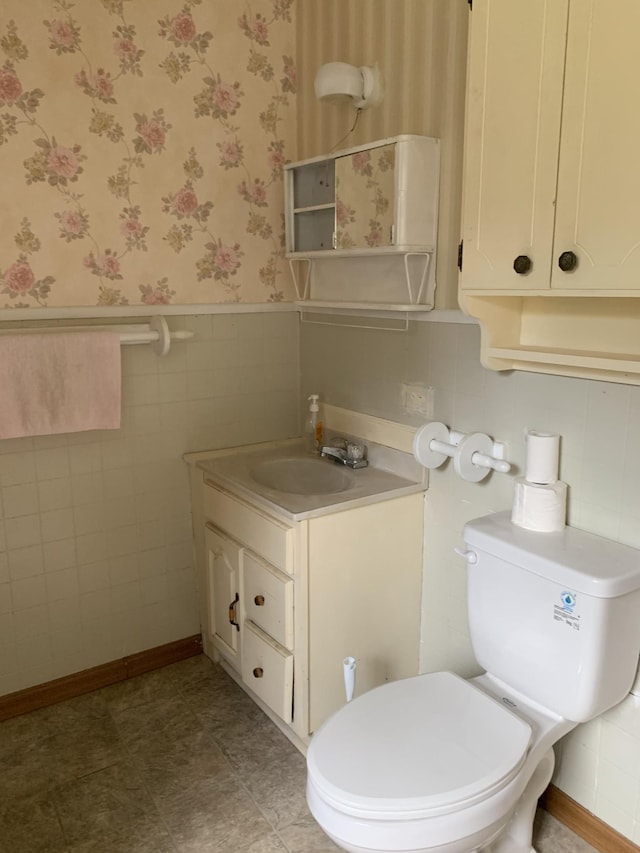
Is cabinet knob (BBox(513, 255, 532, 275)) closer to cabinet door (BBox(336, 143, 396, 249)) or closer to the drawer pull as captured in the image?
cabinet door (BBox(336, 143, 396, 249))

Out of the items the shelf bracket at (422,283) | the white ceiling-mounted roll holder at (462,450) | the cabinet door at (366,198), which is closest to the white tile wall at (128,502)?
the cabinet door at (366,198)

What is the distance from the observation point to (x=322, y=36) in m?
2.12

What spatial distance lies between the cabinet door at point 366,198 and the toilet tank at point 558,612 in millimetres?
844

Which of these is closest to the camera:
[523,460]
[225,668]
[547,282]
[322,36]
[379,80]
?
[547,282]

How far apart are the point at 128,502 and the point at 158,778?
814mm

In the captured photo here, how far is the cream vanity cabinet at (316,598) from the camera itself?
1.78 m

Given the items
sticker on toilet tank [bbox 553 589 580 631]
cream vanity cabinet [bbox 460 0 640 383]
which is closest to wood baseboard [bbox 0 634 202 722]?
sticker on toilet tank [bbox 553 589 580 631]

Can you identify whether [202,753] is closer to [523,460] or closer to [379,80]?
[523,460]

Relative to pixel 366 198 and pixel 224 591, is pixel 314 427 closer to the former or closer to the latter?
pixel 224 591

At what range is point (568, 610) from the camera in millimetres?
1388

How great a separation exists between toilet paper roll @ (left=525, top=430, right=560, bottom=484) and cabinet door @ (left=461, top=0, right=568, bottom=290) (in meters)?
0.38

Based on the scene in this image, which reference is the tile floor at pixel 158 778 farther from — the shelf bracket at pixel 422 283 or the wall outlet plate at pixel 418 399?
the shelf bracket at pixel 422 283

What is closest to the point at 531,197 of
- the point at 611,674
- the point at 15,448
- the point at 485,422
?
the point at 485,422

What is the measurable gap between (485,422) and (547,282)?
20.5 inches
